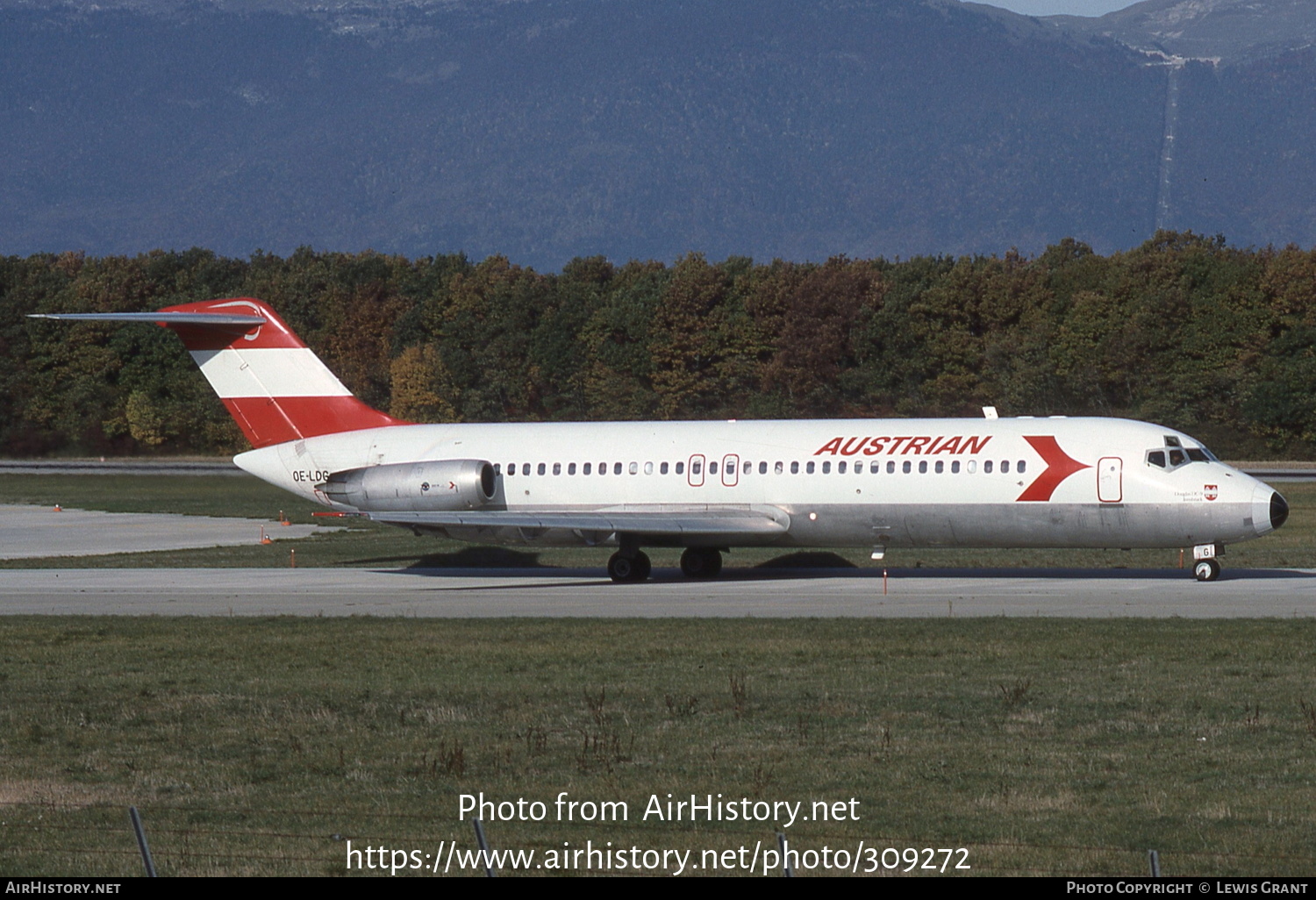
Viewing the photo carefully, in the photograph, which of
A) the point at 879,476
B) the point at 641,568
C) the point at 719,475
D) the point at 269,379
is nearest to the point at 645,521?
the point at 641,568

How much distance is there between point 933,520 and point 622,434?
7.40 m

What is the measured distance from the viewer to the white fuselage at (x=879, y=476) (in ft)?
102

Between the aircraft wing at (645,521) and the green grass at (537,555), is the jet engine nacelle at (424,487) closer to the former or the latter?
the aircraft wing at (645,521)

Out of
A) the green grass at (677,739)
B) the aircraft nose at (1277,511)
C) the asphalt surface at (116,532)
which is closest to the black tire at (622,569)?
the green grass at (677,739)

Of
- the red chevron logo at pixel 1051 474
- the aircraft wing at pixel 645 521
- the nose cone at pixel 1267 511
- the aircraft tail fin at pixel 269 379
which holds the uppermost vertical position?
the aircraft tail fin at pixel 269 379

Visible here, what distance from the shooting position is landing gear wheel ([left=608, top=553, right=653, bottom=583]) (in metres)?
34.5

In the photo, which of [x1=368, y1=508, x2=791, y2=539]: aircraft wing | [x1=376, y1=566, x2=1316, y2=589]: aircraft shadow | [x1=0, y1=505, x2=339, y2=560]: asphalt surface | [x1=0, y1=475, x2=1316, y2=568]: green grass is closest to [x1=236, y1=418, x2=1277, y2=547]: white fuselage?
[x1=368, y1=508, x2=791, y2=539]: aircraft wing

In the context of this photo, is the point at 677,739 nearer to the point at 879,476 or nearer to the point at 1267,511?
the point at 879,476

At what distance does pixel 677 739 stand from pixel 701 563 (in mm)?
19885

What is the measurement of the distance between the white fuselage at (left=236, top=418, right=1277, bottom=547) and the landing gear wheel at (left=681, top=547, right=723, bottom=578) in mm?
1541

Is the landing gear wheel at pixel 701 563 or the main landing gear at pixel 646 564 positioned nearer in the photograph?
the main landing gear at pixel 646 564

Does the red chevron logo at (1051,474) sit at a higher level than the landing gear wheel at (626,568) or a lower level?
higher

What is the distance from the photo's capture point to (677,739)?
15664 mm

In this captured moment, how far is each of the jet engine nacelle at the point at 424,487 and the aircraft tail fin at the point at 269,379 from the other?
2369mm
